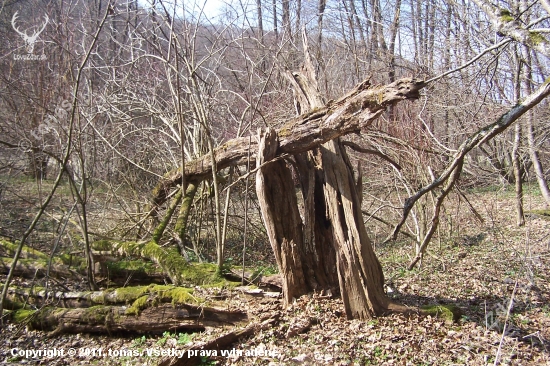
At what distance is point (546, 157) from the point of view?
393 inches

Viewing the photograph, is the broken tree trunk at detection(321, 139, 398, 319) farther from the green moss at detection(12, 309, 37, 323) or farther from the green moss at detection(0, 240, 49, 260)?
the green moss at detection(0, 240, 49, 260)

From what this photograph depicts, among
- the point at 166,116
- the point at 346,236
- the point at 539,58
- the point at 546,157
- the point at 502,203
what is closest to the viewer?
the point at 346,236

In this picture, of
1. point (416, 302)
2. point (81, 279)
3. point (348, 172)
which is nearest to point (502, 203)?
point (416, 302)

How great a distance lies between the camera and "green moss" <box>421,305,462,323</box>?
4.40m

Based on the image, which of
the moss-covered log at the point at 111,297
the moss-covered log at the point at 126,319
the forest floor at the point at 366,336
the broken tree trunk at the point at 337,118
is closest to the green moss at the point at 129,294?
the moss-covered log at the point at 111,297

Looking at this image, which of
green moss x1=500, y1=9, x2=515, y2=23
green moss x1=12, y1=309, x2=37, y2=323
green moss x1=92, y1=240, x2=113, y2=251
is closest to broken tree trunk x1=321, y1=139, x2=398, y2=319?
green moss x1=500, y1=9, x2=515, y2=23

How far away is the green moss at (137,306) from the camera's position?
460 centimetres

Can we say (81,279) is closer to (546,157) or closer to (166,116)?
(166,116)

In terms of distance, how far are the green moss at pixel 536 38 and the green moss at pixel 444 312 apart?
2.68 m

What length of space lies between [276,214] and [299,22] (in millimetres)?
5971

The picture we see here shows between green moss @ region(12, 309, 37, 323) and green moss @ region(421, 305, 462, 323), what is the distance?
4.23 m

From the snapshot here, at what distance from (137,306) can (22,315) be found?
1.34 meters

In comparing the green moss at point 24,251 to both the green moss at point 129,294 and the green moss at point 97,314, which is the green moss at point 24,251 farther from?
the green moss at point 129,294

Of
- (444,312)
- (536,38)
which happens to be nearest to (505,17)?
(536,38)
